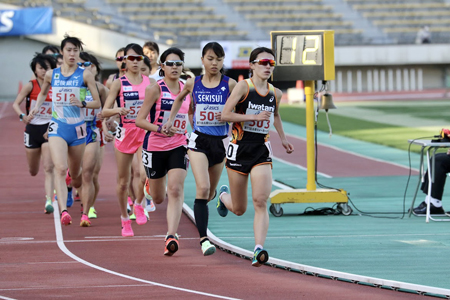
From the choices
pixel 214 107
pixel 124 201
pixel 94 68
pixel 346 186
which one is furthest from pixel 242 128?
pixel 346 186

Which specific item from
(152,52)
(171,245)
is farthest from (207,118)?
(152,52)

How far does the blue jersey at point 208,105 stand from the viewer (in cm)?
823

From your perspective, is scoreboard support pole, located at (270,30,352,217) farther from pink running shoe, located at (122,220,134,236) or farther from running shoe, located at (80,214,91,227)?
running shoe, located at (80,214,91,227)

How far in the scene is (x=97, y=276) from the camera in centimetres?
749

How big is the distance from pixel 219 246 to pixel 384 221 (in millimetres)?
2672

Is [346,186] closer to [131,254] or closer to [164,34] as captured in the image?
[131,254]

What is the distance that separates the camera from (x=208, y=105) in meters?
8.23

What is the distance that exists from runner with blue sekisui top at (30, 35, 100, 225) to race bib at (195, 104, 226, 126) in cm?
259

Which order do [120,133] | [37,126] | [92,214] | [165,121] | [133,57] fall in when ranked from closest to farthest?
1. [165,121]
2. [133,57]
3. [120,133]
4. [92,214]
5. [37,126]

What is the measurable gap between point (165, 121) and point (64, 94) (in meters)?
2.14

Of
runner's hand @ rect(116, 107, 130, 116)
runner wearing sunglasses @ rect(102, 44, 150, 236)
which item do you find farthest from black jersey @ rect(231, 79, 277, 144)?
runner wearing sunglasses @ rect(102, 44, 150, 236)

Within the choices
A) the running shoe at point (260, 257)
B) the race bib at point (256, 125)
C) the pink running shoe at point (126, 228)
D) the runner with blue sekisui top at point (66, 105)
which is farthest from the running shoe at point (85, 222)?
the running shoe at point (260, 257)

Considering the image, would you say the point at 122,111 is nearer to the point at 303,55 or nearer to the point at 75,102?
the point at 75,102

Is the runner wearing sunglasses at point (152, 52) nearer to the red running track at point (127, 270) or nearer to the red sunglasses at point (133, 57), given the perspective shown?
the red sunglasses at point (133, 57)
